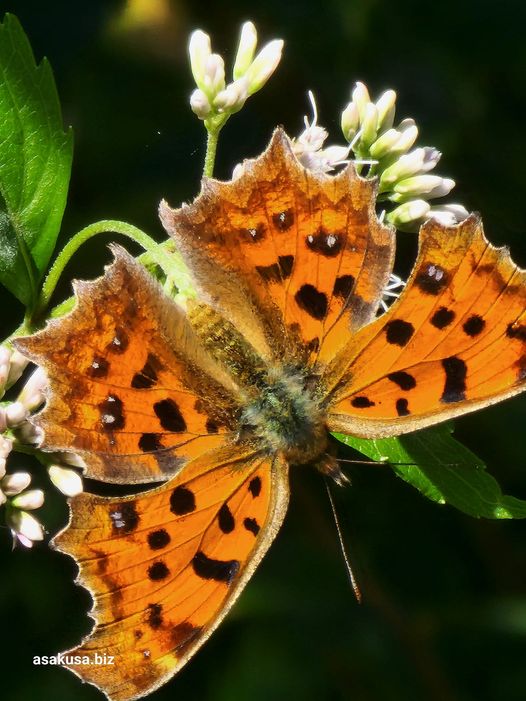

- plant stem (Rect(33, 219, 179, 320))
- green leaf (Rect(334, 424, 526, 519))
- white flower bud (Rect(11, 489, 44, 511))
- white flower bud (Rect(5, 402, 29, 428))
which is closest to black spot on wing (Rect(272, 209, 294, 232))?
plant stem (Rect(33, 219, 179, 320))

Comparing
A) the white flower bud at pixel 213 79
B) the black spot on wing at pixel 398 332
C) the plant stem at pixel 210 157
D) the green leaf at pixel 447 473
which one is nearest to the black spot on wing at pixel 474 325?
the black spot on wing at pixel 398 332

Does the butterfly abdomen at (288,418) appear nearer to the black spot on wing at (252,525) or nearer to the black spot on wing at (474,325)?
the black spot on wing at (252,525)

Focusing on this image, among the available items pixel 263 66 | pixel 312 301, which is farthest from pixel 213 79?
pixel 312 301

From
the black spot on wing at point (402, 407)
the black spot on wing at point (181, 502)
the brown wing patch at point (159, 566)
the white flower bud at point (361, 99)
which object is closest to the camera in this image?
the brown wing patch at point (159, 566)

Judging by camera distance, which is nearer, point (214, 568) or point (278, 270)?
point (214, 568)

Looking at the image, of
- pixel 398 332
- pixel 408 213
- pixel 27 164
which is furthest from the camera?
pixel 408 213

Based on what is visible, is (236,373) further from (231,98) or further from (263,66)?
(263,66)
